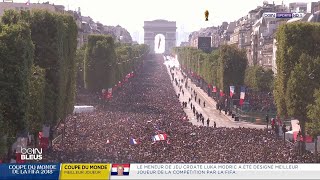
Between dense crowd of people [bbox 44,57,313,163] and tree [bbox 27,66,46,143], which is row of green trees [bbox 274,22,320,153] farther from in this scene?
tree [bbox 27,66,46,143]

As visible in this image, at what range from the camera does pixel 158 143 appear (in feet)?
141

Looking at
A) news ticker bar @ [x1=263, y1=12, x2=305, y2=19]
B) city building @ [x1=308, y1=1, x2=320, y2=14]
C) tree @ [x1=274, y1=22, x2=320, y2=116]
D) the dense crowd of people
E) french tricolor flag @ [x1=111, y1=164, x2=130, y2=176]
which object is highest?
city building @ [x1=308, y1=1, x2=320, y2=14]

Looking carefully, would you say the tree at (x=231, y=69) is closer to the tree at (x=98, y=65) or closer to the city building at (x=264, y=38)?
the tree at (x=98, y=65)

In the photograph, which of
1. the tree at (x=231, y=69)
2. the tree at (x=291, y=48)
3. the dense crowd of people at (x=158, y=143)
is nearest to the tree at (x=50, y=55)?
the dense crowd of people at (x=158, y=143)

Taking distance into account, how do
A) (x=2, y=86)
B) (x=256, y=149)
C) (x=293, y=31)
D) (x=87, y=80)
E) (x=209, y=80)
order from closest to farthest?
(x=2, y=86) → (x=256, y=149) → (x=293, y=31) → (x=87, y=80) → (x=209, y=80)

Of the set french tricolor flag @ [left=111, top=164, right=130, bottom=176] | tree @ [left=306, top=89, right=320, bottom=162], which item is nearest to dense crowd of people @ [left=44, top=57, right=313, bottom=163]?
tree @ [left=306, top=89, right=320, bottom=162]

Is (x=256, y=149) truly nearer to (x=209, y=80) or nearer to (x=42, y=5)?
(x=209, y=80)

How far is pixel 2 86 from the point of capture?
117ft

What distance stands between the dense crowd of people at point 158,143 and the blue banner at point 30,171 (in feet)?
25.6

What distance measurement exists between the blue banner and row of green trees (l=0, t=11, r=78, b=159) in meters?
5.52

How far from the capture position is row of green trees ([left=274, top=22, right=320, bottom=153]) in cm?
4856

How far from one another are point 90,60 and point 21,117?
53.2 meters

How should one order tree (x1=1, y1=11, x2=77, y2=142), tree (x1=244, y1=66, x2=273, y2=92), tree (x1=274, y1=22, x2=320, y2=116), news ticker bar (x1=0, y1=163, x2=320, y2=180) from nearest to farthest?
news ticker bar (x1=0, y1=163, x2=320, y2=180) → tree (x1=1, y1=11, x2=77, y2=142) → tree (x1=274, y1=22, x2=320, y2=116) → tree (x1=244, y1=66, x2=273, y2=92)

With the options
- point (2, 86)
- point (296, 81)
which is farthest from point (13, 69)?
point (296, 81)
